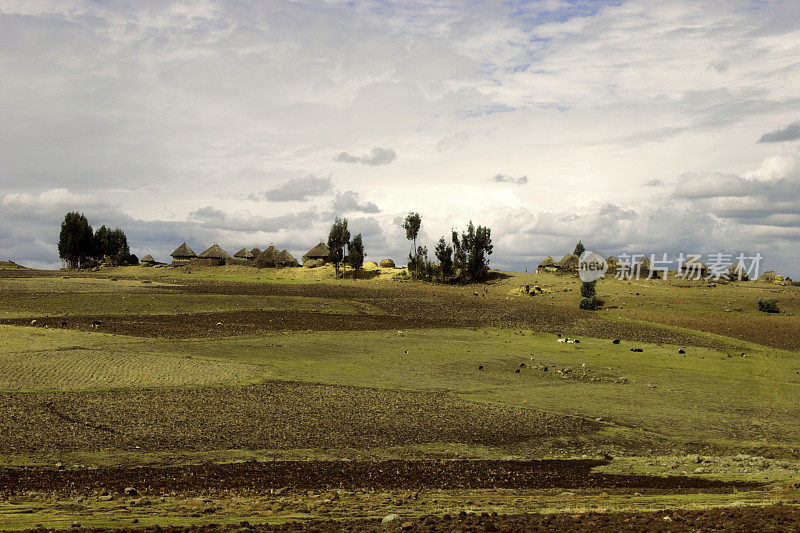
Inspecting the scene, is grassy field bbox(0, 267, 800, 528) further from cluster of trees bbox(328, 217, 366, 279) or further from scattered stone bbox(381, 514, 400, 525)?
cluster of trees bbox(328, 217, 366, 279)

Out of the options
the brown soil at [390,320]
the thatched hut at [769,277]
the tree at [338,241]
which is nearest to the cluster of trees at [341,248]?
the tree at [338,241]

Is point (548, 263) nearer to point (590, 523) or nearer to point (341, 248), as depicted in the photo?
point (341, 248)

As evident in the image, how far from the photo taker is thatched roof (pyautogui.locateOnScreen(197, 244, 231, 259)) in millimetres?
110500

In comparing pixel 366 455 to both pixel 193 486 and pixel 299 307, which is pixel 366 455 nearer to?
pixel 193 486

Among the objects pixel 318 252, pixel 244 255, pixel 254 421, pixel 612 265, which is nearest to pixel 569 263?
pixel 612 265

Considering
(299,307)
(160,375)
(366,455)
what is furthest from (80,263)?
(366,455)

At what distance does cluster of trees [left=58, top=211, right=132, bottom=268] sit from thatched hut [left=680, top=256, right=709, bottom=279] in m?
97.5

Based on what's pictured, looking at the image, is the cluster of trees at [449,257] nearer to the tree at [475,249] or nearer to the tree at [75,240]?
the tree at [475,249]

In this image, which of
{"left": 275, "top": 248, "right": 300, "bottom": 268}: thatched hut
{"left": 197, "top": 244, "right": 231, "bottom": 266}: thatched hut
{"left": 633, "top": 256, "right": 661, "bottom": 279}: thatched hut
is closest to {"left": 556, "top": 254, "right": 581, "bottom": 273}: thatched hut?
{"left": 633, "top": 256, "right": 661, "bottom": 279}: thatched hut

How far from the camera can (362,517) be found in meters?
9.53

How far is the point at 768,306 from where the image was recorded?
54750 mm

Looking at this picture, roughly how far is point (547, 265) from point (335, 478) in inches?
3798

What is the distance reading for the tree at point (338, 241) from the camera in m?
89.2

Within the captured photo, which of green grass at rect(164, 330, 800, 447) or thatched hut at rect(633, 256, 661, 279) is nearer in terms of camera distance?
green grass at rect(164, 330, 800, 447)
